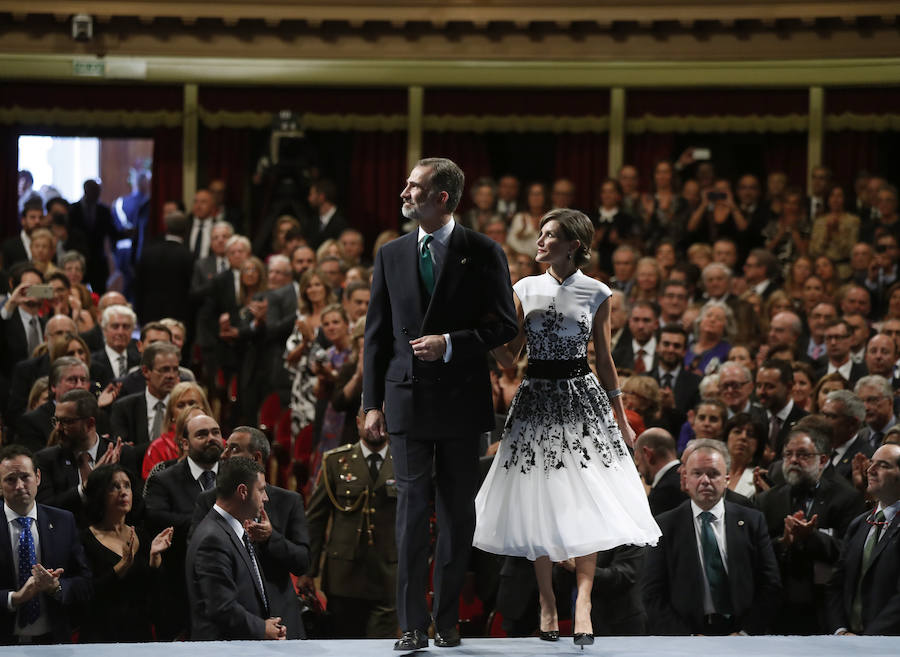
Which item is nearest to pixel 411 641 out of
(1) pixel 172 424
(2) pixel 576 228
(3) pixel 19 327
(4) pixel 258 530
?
(2) pixel 576 228

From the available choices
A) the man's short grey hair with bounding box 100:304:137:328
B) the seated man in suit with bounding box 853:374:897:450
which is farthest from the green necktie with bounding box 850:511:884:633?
the man's short grey hair with bounding box 100:304:137:328

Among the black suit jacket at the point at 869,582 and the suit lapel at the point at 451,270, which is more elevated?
the suit lapel at the point at 451,270

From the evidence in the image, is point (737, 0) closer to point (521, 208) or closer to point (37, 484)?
point (521, 208)

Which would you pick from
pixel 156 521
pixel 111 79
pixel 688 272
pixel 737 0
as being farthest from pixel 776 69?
pixel 156 521

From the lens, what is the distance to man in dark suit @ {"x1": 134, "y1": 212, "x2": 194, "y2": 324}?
9633 mm

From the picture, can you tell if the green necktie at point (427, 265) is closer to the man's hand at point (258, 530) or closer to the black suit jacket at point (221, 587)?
the black suit jacket at point (221, 587)

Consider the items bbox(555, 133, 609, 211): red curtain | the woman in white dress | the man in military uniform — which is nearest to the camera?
the woman in white dress

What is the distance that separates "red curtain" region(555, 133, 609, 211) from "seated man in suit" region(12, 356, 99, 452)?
6.94 metres

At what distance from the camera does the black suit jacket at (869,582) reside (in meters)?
5.11

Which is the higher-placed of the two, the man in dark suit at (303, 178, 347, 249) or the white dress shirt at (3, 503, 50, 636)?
the man in dark suit at (303, 178, 347, 249)

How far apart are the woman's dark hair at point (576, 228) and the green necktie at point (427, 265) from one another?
0.39 meters

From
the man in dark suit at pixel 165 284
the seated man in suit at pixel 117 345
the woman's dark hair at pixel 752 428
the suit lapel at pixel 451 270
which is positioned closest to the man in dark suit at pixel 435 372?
the suit lapel at pixel 451 270

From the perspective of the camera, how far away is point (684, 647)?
13.9 feet

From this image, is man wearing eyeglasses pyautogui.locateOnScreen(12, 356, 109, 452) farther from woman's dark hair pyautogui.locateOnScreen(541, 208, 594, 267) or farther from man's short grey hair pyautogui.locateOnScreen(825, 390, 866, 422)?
man's short grey hair pyautogui.locateOnScreen(825, 390, 866, 422)
